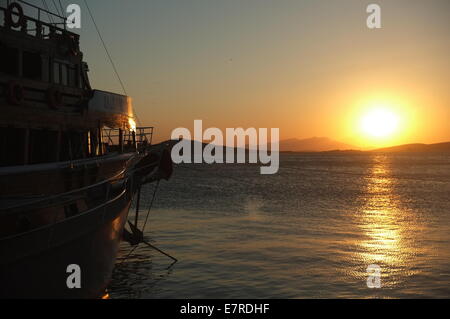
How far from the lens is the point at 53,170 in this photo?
15.7 meters

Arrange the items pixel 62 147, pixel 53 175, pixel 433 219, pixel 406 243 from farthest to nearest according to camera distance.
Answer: pixel 433 219 < pixel 406 243 < pixel 62 147 < pixel 53 175

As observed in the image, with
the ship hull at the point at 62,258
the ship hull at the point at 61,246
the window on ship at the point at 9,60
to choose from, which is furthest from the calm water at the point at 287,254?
the window on ship at the point at 9,60

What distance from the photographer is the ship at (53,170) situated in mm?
12102

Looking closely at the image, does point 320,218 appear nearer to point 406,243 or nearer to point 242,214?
point 242,214

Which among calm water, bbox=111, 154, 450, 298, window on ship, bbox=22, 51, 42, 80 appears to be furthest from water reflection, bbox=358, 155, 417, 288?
window on ship, bbox=22, 51, 42, 80

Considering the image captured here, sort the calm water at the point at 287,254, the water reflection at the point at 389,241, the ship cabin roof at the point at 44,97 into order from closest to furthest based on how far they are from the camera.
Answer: the ship cabin roof at the point at 44,97
the calm water at the point at 287,254
the water reflection at the point at 389,241

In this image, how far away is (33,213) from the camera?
12.9 meters

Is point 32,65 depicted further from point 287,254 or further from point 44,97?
point 287,254

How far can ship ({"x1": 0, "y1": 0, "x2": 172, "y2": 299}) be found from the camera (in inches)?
476

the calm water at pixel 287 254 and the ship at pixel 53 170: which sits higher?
the ship at pixel 53 170

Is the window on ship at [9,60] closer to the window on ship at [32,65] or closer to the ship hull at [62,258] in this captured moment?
the window on ship at [32,65]

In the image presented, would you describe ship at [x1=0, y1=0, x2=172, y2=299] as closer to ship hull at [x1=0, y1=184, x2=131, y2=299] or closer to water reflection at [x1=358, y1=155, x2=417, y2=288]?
ship hull at [x1=0, y1=184, x2=131, y2=299]
